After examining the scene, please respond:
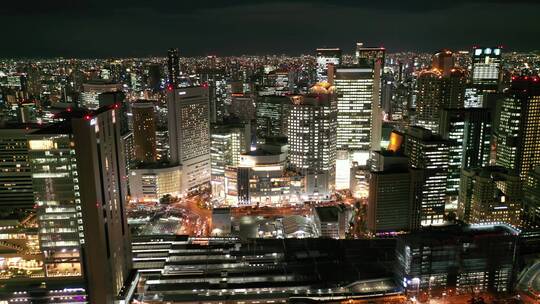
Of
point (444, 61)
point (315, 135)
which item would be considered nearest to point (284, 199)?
point (315, 135)

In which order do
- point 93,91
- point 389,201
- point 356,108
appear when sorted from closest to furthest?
point 389,201
point 356,108
point 93,91

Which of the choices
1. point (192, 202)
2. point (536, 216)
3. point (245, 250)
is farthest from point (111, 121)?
point (536, 216)

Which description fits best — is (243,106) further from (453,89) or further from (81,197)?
(81,197)

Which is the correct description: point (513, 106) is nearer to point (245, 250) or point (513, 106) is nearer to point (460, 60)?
point (245, 250)

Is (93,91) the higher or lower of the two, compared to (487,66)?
lower

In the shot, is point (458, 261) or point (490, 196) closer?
point (458, 261)

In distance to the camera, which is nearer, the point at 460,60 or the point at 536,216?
the point at 536,216
